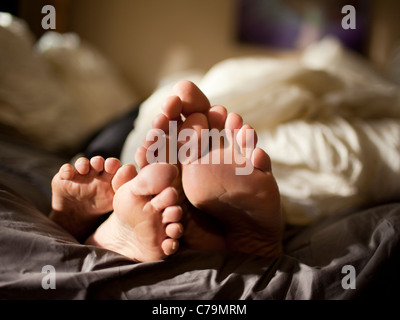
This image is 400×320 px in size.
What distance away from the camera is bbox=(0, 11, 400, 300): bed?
0.48 meters

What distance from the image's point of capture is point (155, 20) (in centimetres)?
235

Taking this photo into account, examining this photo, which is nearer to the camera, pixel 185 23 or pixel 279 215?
pixel 279 215

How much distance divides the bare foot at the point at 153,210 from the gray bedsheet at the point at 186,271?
3cm

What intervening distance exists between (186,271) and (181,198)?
0.11 metres

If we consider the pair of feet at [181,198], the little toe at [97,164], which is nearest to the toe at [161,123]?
the pair of feet at [181,198]

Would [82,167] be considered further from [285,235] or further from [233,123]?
[285,235]

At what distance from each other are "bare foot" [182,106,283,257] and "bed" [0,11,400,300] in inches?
1.7

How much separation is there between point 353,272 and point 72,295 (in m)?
0.40

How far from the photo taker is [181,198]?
554 millimetres
